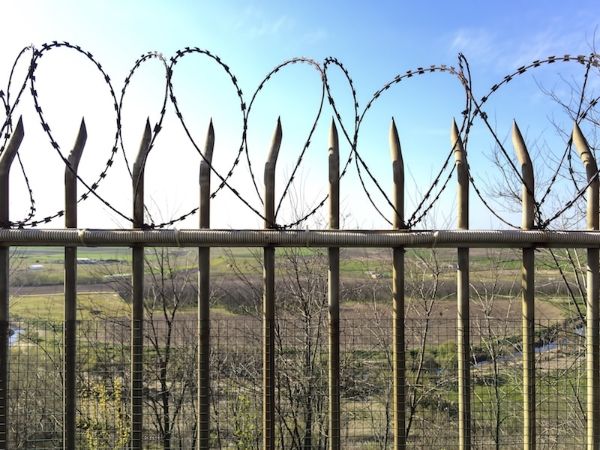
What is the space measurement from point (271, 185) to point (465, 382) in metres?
1.70

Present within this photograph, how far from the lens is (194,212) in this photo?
2549 mm

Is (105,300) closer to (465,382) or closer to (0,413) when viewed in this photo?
(0,413)

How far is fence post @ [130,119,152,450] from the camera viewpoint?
2.50 m

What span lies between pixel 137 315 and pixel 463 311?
6.64 ft

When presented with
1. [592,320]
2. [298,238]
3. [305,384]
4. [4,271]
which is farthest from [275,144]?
[305,384]

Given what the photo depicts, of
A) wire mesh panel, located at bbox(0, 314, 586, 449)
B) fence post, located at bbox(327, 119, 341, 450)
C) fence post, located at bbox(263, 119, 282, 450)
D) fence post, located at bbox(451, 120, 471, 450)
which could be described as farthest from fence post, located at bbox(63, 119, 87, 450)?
fence post, located at bbox(451, 120, 471, 450)

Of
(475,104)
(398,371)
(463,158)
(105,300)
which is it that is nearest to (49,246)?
(398,371)

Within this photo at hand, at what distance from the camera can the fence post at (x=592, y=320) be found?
8.41ft

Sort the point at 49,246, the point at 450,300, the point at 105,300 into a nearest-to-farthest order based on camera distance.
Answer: the point at 49,246 → the point at 450,300 → the point at 105,300

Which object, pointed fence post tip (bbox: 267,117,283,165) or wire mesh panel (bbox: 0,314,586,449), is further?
wire mesh panel (bbox: 0,314,586,449)

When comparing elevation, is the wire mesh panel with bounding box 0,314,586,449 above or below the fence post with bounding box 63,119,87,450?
below

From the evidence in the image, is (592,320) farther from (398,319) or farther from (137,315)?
(137,315)

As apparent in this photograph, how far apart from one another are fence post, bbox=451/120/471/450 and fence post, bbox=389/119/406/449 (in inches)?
13.5

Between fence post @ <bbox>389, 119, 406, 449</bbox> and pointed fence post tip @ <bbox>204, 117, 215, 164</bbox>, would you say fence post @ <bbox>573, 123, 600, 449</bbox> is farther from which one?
pointed fence post tip @ <bbox>204, 117, 215, 164</bbox>
